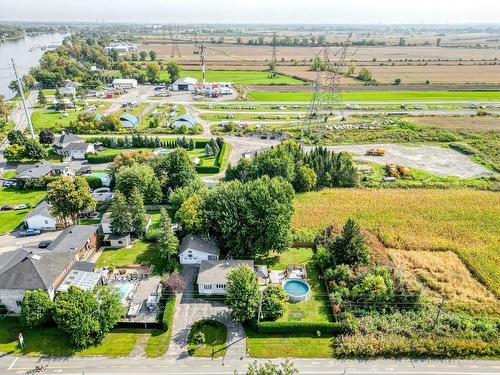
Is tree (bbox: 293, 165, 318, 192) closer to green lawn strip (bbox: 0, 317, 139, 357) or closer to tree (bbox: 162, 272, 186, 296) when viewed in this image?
tree (bbox: 162, 272, 186, 296)

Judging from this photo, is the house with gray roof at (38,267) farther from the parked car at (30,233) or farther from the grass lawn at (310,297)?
the grass lawn at (310,297)

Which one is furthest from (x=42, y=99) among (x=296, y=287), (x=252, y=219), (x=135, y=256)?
(x=296, y=287)

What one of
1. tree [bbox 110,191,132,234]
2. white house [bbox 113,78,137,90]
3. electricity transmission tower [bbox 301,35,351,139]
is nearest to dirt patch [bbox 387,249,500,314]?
tree [bbox 110,191,132,234]

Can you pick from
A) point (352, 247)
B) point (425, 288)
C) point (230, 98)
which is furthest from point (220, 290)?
point (230, 98)

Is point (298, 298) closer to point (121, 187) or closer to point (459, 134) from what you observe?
point (121, 187)

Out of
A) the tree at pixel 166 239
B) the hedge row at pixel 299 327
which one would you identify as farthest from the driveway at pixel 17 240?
the hedge row at pixel 299 327

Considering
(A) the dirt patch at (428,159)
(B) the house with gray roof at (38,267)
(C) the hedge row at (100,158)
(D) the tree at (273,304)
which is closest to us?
(D) the tree at (273,304)
